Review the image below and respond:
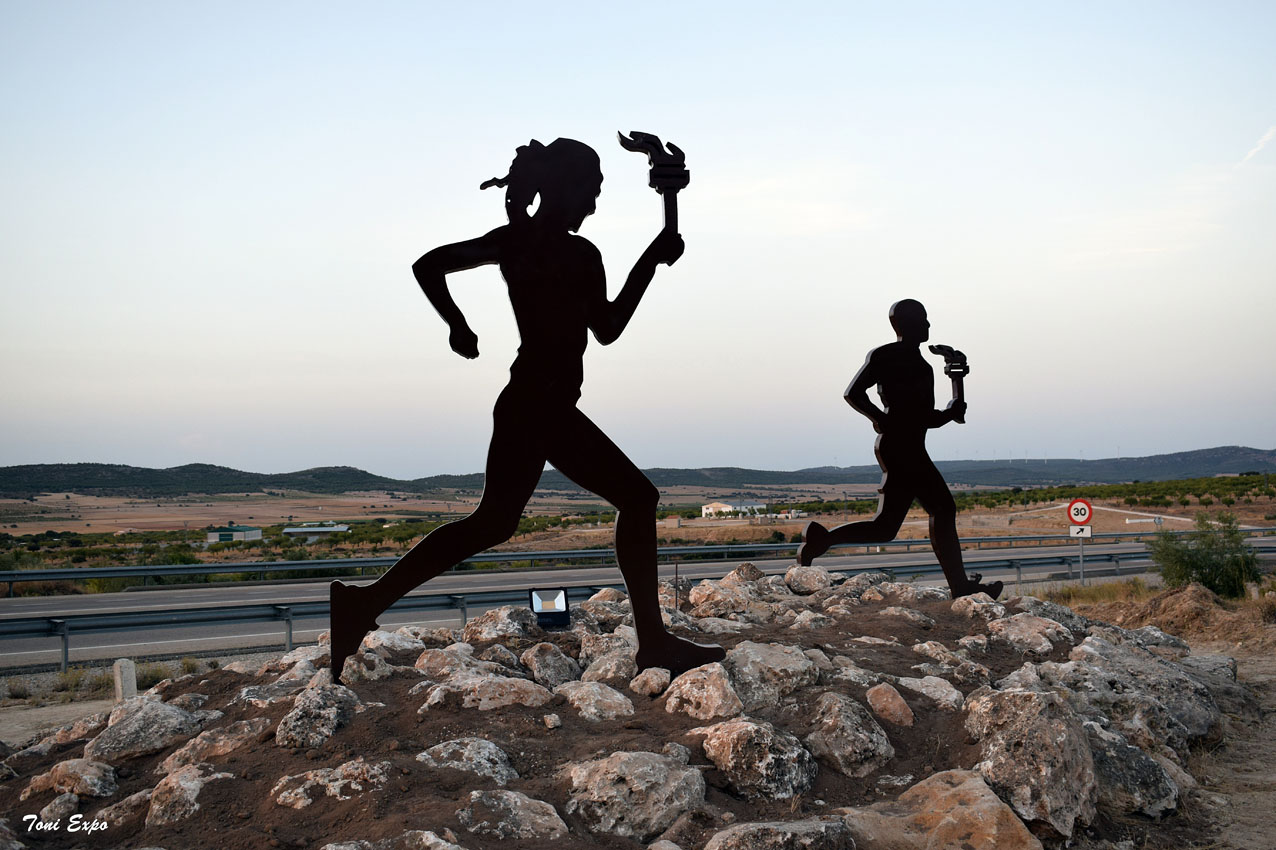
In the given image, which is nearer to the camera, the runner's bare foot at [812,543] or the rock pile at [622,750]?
the rock pile at [622,750]

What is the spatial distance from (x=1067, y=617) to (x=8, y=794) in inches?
346

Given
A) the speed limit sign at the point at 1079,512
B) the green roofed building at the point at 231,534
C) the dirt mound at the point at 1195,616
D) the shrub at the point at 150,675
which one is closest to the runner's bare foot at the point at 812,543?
the dirt mound at the point at 1195,616

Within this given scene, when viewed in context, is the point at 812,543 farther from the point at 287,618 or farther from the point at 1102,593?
the point at 1102,593

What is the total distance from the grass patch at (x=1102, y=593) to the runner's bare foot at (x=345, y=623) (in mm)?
12856

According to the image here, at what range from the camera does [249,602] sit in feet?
58.5

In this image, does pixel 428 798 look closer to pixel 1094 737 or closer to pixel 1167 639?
pixel 1094 737

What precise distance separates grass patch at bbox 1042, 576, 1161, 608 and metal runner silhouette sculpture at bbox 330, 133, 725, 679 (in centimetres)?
1146

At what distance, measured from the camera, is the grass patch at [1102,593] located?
15883 millimetres

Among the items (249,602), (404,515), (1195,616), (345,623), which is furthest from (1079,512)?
(404,515)

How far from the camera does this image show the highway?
13531 millimetres

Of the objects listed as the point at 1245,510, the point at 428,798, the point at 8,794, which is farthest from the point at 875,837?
the point at 1245,510

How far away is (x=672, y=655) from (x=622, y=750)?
1.48 metres

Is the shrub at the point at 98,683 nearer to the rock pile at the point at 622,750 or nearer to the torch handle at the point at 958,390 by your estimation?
the rock pile at the point at 622,750

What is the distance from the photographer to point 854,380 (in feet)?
31.3
